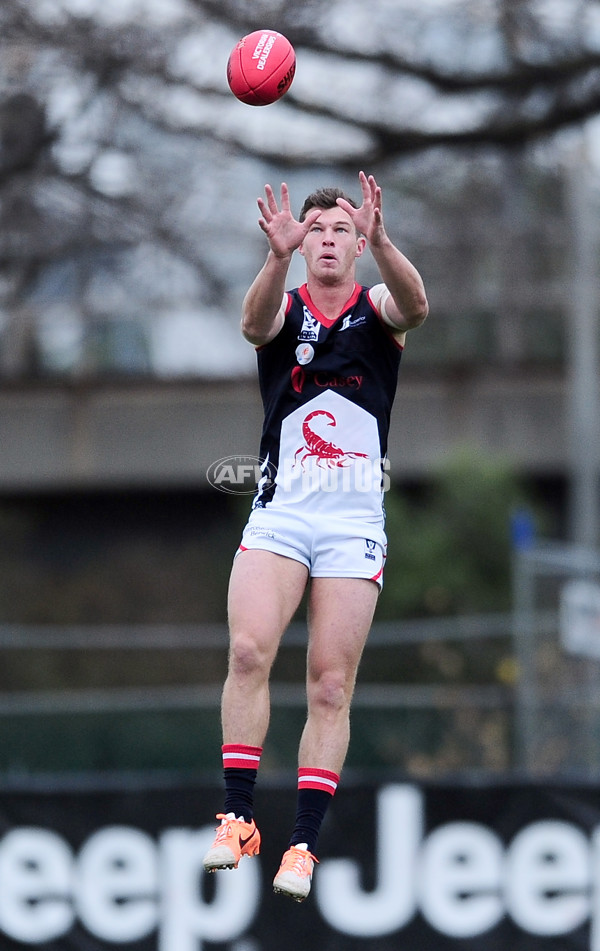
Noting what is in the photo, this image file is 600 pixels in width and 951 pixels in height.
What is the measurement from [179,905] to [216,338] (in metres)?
9.17

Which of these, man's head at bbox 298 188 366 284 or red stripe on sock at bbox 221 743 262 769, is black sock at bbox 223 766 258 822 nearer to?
red stripe on sock at bbox 221 743 262 769

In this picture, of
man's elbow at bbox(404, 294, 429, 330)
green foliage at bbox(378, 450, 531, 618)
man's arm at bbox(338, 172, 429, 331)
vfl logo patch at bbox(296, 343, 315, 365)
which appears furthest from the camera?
green foliage at bbox(378, 450, 531, 618)

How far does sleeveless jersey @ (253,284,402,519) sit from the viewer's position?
6.19m

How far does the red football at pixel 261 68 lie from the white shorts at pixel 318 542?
6.03ft

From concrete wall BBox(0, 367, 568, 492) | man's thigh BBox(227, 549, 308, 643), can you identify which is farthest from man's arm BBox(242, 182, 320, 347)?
concrete wall BBox(0, 367, 568, 492)

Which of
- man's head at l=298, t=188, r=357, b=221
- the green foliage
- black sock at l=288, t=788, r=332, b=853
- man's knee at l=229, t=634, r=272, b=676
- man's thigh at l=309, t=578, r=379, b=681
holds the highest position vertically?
the green foliage

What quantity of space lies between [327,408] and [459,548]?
1080 cm

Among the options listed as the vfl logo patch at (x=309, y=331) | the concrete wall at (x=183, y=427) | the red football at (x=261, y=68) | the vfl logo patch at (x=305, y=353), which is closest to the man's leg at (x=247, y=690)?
the vfl logo patch at (x=305, y=353)

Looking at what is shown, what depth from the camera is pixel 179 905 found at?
30.2 feet

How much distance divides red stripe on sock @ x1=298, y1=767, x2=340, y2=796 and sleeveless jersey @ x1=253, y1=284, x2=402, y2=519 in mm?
1146

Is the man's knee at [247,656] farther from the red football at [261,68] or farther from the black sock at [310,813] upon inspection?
the red football at [261,68]

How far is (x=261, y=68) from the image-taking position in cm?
600

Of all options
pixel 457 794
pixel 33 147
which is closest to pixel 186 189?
pixel 33 147

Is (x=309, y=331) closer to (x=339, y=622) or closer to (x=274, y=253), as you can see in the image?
(x=274, y=253)
